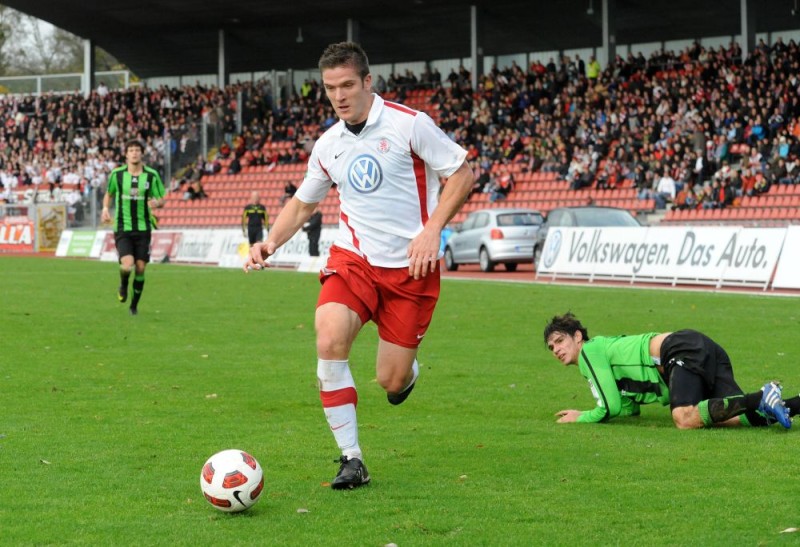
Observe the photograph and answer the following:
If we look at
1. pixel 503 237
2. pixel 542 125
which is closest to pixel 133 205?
pixel 503 237

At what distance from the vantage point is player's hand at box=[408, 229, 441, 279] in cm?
662

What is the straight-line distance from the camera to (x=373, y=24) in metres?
53.4

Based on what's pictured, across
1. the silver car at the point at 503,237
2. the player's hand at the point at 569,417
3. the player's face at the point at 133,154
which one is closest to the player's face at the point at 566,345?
the player's hand at the point at 569,417

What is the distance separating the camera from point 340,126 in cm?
700

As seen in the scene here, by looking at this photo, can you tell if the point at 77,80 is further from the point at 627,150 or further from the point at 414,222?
the point at 414,222

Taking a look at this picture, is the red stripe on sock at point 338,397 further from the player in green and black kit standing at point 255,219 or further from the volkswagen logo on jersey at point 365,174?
the player in green and black kit standing at point 255,219

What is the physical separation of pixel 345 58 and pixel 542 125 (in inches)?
1418

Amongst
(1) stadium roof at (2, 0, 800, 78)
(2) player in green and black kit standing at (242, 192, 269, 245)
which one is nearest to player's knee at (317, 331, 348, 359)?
(2) player in green and black kit standing at (242, 192, 269, 245)

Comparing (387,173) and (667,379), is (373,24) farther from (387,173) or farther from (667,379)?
(387,173)

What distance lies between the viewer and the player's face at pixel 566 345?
28.5 ft

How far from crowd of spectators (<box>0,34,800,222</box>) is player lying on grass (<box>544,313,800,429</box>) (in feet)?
80.3

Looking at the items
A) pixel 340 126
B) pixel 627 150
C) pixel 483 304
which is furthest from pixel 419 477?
pixel 627 150

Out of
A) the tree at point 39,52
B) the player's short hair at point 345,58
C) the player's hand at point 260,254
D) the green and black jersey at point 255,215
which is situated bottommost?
the player's hand at point 260,254

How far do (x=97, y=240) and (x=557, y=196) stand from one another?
52.2ft
